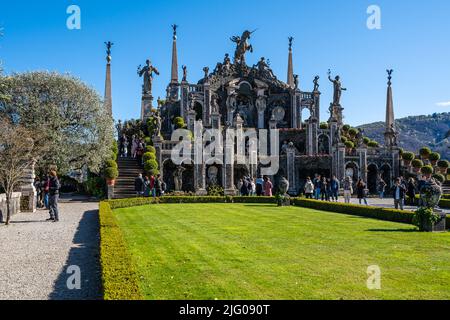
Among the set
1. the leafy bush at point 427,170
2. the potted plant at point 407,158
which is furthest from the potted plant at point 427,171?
the potted plant at point 407,158

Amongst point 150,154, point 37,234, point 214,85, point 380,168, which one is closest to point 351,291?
point 37,234

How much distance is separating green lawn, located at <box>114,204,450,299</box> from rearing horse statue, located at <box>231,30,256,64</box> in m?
49.4

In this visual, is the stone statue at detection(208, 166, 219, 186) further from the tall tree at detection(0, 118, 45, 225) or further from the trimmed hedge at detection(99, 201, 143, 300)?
the trimmed hedge at detection(99, 201, 143, 300)

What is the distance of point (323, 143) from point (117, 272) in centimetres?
4753

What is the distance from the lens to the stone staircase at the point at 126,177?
120ft

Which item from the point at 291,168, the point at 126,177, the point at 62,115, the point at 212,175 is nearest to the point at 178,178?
the point at 212,175

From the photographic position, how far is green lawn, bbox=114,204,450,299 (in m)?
8.70

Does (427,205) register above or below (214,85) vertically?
below

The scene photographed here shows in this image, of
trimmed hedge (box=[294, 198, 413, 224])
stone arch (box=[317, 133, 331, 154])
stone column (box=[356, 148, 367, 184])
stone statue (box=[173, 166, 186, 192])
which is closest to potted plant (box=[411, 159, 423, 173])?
stone column (box=[356, 148, 367, 184])

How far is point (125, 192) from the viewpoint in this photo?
37000mm

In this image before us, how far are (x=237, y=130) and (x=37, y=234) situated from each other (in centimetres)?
3179

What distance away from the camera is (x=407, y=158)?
4969cm

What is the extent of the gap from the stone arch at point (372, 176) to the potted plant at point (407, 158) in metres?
3.69
